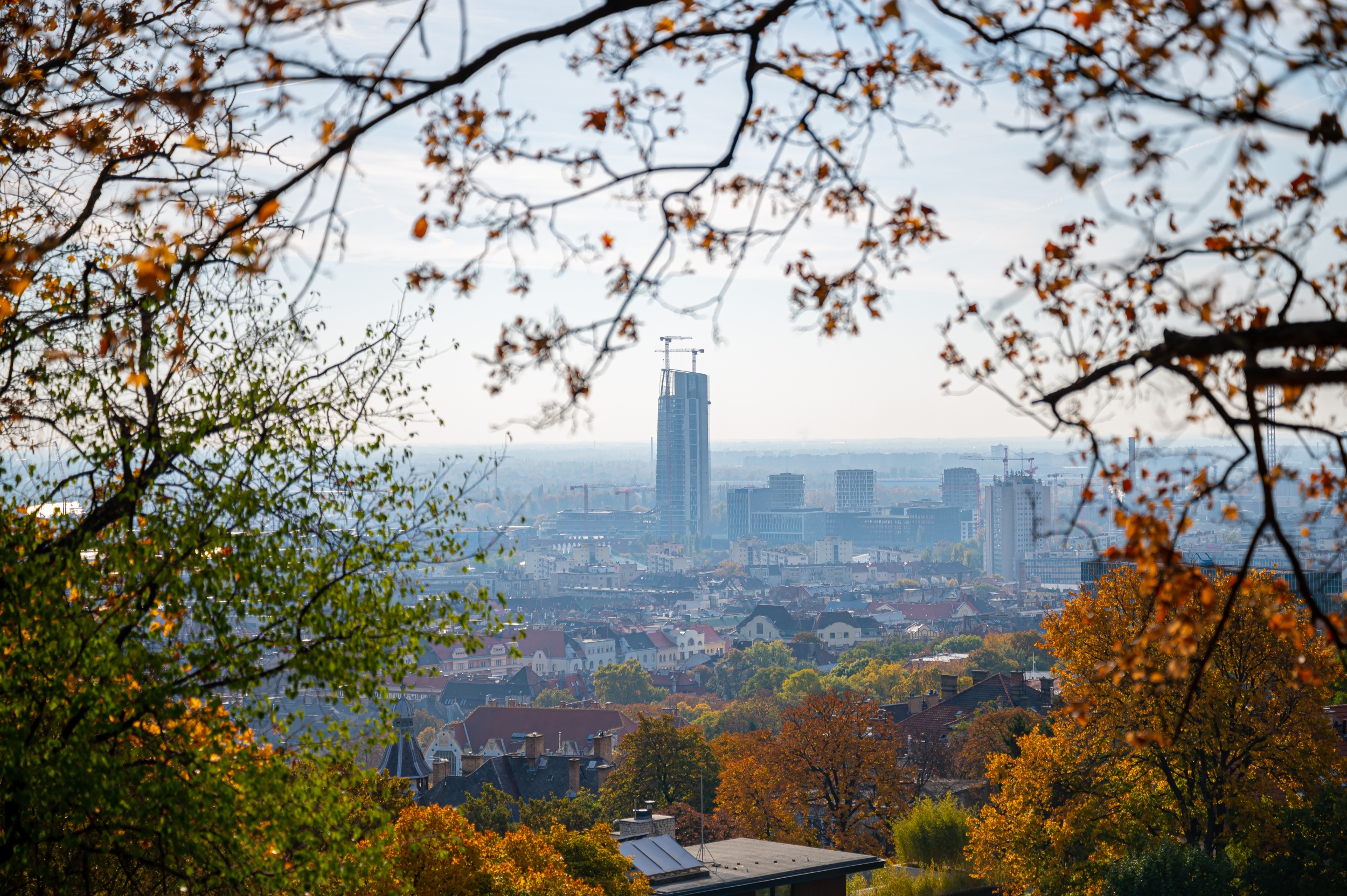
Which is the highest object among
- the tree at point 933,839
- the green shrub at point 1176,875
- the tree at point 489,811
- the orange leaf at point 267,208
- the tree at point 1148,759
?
the orange leaf at point 267,208

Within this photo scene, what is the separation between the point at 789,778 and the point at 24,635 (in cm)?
2589

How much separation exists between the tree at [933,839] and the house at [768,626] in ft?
332

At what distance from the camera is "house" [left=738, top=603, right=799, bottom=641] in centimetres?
13150

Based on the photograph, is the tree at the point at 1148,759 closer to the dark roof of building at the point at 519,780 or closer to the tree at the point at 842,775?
the tree at the point at 842,775

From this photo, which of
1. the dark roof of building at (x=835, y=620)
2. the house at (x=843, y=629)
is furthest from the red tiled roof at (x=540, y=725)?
the dark roof of building at (x=835, y=620)

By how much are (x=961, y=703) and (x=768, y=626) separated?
279ft

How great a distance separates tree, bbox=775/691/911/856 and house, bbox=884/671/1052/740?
32.7ft

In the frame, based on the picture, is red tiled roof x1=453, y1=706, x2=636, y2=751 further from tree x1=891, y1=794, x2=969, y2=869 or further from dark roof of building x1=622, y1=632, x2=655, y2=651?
dark roof of building x1=622, y1=632, x2=655, y2=651

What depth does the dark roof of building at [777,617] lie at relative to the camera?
132875mm

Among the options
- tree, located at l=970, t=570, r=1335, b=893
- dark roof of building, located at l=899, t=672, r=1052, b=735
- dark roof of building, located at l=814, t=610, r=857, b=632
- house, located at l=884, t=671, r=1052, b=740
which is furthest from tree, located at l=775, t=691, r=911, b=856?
dark roof of building, located at l=814, t=610, r=857, b=632

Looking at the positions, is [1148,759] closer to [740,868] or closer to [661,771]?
[740,868]

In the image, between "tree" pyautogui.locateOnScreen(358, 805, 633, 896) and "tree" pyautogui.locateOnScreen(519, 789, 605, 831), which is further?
"tree" pyautogui.locateOnScreen(519, 789, 605, 831)

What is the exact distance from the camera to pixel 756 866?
20.1 m

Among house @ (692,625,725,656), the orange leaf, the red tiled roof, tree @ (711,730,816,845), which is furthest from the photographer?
house @ (692,625,725,656)
